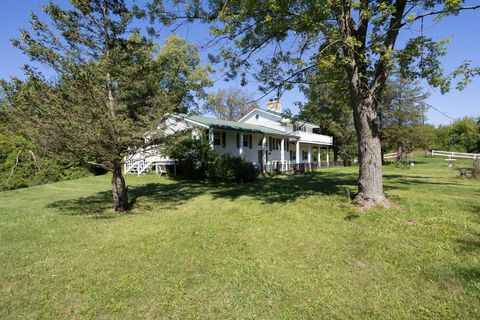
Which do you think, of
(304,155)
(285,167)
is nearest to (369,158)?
(285,167)

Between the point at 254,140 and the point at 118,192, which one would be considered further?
the point at 254,140

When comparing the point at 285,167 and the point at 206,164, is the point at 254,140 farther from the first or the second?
the point at 206,164

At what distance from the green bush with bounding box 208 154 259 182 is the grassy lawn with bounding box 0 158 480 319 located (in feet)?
27.1

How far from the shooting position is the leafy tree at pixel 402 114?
37031mm

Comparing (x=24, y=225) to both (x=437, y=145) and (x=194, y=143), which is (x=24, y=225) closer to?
(x=194, y=143)

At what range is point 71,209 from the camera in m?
9.84

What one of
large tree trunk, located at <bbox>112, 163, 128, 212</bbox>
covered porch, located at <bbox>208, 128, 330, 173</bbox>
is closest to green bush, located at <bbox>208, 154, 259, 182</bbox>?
covered porch, located at <bbox>208, 128, 330, 173</bbox>

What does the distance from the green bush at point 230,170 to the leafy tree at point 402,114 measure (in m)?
27.3

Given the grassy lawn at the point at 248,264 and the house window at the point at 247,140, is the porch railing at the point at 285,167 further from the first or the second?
the grassy lawn at the point at 248,264

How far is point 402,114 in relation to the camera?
123ft

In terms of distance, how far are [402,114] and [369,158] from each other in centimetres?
3449

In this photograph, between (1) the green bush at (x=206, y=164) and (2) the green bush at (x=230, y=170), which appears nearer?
(2) the green bush at (x=230, y=170)

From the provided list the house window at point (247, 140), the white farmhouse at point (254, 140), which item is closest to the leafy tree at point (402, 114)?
the white farmhouse at point (254, 140)

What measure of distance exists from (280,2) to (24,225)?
933 cm
